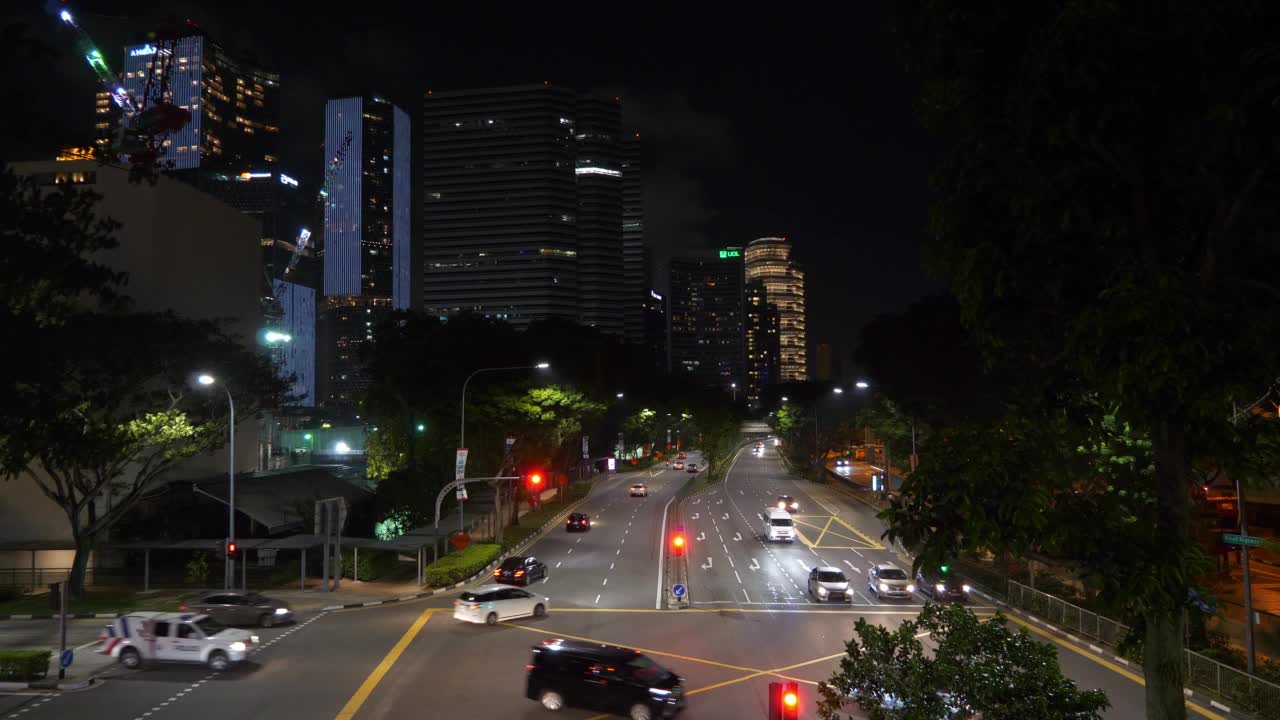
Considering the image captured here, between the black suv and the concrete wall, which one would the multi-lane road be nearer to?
the black suv

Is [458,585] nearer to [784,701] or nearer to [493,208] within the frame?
[784,701]

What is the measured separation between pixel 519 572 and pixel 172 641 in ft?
47.2

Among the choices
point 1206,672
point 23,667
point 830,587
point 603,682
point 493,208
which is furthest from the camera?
point 493,208

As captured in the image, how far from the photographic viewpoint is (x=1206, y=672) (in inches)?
749

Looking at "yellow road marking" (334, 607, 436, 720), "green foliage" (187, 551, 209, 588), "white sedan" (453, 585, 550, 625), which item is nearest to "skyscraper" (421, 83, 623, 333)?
"green foliage" (187, 551, 209, 588)

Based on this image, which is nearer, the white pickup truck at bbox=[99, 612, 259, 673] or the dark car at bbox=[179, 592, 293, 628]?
the white pickup truck at bbox=[99, 612, 259, 673]

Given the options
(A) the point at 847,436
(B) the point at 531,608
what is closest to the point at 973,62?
(B) the point at 531,608

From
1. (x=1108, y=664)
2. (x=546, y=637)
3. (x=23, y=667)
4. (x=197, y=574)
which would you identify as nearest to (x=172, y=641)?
(x=23, y=667)

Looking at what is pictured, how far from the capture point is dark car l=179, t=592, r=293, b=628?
26172 mm

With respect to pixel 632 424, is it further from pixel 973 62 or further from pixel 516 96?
pixel 516 96

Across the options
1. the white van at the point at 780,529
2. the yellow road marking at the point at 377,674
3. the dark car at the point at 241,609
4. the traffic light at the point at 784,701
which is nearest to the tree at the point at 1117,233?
the traffic light at the point at 784,701

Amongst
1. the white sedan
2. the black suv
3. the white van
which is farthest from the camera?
the white van

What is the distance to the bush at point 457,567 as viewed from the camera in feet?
114

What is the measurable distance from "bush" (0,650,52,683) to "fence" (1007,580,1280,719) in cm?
2576
